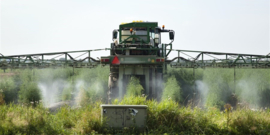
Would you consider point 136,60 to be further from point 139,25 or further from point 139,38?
point 139,25

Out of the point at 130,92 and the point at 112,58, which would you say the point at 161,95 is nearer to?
the point at 130,92

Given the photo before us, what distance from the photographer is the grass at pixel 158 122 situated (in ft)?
29.3

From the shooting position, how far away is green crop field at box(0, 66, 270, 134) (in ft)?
30.1

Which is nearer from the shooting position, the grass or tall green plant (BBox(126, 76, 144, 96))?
the grass

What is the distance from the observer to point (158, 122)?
31.4 feet

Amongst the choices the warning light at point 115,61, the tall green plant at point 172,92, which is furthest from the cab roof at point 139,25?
the tall green plant at point 172,92

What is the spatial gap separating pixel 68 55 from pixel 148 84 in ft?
13.7

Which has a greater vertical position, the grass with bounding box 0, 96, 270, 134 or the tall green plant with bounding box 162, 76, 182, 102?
the tall green plant with bounding box 162, 76, 182, 102

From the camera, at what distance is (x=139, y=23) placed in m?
16.0

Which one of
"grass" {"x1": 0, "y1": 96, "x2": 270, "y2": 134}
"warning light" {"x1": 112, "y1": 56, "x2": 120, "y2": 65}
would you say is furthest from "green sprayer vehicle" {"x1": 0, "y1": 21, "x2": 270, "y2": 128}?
"grass" {"x1": 0, "y1": 96, "x2": 270, "y2": 134}

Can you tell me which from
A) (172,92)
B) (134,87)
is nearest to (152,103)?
(134,87)

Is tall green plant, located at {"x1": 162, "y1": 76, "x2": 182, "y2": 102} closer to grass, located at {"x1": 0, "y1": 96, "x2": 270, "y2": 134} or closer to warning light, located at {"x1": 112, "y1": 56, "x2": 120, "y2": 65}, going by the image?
warning light, located at {"x1": 112, "y1": 56, "x2": 120, "y2": 65}

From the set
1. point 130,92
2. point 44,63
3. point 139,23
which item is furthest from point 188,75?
point 44,63

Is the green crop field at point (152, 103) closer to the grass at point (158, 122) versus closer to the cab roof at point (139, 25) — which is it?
the grass at point (158, 122)
